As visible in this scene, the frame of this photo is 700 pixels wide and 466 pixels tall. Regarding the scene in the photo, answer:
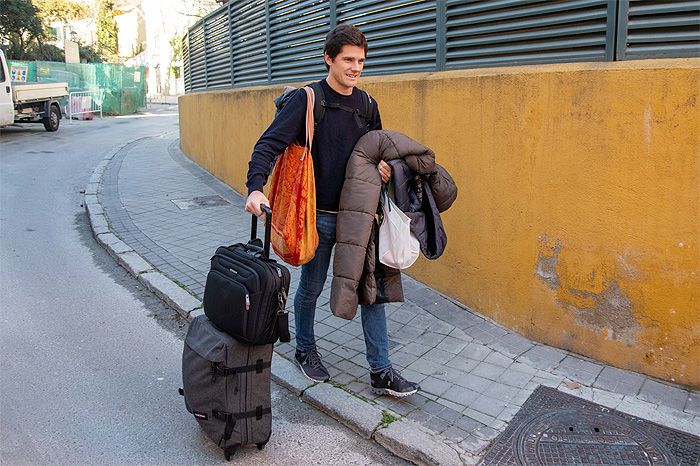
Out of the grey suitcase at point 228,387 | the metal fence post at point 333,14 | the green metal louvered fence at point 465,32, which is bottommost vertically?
the grey suitcase at point 228,387

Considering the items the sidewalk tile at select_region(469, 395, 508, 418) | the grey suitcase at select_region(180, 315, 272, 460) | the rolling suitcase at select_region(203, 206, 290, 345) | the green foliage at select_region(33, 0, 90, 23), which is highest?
the green foliage at select_region(33, 0, 90, 23)

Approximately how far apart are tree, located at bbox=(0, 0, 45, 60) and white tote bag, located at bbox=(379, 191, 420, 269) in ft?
92.5

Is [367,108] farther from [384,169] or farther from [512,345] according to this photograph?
[512,345]

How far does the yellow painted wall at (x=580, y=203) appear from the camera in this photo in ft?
11.1

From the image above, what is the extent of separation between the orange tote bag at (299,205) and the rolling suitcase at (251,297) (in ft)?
1.00

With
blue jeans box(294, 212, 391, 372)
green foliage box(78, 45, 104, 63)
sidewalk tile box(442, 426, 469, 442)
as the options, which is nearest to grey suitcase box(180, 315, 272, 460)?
blue jeans box(294, 212, 391, 372)

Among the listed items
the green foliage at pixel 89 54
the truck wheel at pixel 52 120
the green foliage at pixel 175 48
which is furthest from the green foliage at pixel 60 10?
the truck wheel at pixel 52 120

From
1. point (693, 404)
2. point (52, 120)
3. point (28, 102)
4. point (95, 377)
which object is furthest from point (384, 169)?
point (52, 120)

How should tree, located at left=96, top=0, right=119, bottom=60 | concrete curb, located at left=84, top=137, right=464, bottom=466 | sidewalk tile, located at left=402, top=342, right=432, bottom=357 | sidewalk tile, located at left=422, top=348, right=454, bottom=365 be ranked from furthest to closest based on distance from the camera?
tree, located at left=96, top=0, right=119, bottom=60
sidewalk tile, located at left=402, top=342, right=432, bottom=357
sidewalk tile, located at left=422, top=348, right=454, bottom=365
concrete curb, located at left=84, top=137, right=464, bottom=466

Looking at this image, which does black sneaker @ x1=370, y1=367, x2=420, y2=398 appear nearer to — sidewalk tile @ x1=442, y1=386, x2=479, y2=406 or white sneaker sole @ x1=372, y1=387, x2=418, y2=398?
white sneaker sole @ x1=372, y1=387, x2=418, y2=398

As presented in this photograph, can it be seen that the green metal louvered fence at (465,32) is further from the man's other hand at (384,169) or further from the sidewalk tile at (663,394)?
the sidewalk tile at (663,394)

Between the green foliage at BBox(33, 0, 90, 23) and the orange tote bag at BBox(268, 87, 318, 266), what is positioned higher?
the green foliage at BBox(33, 0, 90, 23)

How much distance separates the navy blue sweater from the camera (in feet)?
10.5

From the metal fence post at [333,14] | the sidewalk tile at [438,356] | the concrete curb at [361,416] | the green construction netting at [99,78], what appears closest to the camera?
the concrete curb at [361,416]
